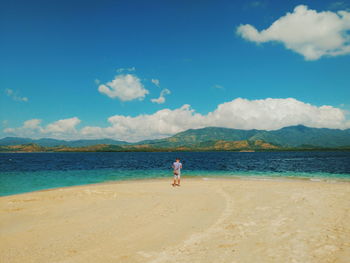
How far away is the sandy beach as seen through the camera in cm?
930

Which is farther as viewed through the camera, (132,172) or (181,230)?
(132,172)

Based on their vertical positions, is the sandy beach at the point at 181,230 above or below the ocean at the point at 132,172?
above

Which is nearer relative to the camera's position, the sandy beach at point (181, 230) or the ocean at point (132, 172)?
the sandy beach at point (181, 230)

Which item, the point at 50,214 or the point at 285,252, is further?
the point at 50,214

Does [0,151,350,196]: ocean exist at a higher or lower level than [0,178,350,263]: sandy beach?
lower

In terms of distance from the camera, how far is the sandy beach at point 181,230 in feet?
30.5

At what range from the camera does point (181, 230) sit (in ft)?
40.5

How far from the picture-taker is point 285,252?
9109 mm

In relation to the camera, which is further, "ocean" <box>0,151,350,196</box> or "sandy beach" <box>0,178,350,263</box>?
"ocean" <box>0,151,350,196</box>

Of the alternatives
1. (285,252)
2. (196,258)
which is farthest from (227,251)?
(285,252)

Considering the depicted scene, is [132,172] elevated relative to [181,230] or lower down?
lower down

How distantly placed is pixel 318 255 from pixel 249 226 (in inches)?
154

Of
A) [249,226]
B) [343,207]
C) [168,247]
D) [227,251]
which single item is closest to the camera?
[227,251]

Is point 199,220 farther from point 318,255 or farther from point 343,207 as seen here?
point 343,207
